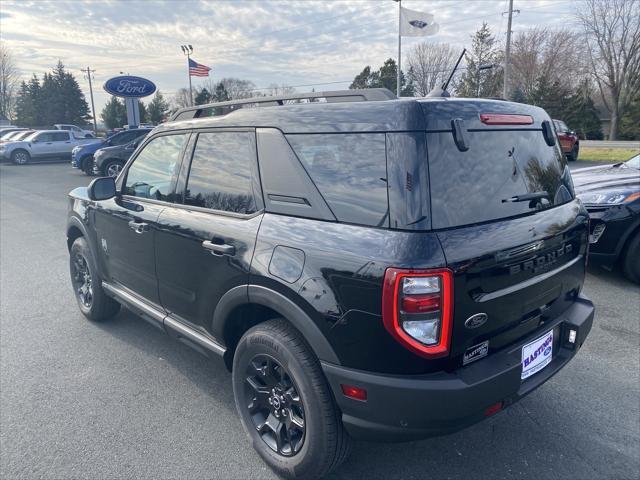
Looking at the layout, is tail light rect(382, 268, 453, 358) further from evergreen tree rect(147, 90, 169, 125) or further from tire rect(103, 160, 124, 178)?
evergreen tree rect(147, 90, 169, 125)

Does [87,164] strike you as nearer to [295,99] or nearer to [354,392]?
[295,99]

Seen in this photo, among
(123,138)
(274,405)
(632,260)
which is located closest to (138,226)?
(274,405)

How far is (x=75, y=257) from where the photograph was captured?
4398 millimetres

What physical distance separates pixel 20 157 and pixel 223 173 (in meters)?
26.8

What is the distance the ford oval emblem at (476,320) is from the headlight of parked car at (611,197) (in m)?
3.90

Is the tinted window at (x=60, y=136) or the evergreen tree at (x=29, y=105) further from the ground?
the evergreen tree at (x=29, y=105)

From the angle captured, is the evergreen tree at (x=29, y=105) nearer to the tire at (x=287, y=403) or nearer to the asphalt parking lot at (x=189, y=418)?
the asphalt parking lot at (x=189, y=418)

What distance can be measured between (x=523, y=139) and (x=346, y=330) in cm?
141

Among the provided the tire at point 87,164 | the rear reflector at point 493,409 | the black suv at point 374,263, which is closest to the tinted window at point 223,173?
the black suv at point 374,263

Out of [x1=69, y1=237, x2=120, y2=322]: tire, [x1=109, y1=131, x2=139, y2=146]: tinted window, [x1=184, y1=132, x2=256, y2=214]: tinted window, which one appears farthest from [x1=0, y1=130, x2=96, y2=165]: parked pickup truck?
[x1=184, y1=132, x2=256, y2=214]: tinted window

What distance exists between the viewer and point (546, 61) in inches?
1758

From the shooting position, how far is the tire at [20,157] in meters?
23.8

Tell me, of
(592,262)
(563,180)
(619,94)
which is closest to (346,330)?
(563,180)

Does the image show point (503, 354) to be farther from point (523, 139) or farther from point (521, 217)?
point (523, 139)
